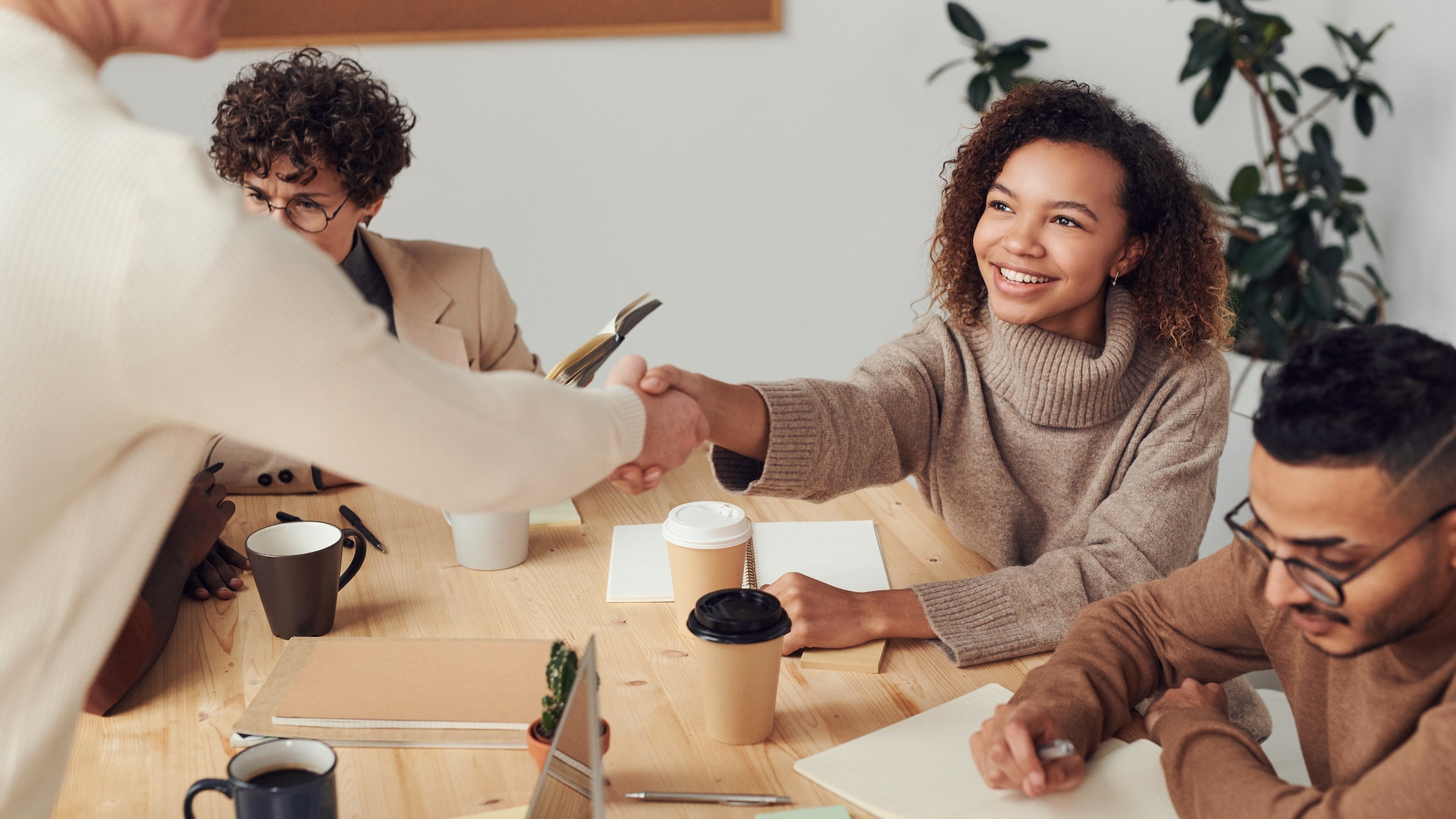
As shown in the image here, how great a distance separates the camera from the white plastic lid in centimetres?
110

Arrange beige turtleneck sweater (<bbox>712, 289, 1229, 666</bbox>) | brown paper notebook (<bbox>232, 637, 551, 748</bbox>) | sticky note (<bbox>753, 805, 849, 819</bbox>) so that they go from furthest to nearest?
1. beige turtleneck sweater (<bbox>712, 289, 1229, 666</bbox>)
2. brown paper notebook (<bbox>232, 637, 551, 748</bbox>)
3. sticky note (<bbox>753, 805, 849, 819</bbox>)

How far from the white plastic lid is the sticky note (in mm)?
305

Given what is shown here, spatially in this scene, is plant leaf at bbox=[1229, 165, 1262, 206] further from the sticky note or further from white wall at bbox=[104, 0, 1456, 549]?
the sticky note

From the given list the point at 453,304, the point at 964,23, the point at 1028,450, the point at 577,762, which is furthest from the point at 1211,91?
the point at 577,762

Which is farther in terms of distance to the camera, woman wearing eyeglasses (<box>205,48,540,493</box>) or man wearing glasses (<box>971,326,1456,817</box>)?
woman wearing eyeglasses (<box>205,48,540,493</box>)

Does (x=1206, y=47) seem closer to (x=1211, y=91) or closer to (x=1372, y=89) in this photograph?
(x=1211, y=91)

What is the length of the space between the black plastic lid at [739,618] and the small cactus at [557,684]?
0.39ft

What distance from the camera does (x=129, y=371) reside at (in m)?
0.63

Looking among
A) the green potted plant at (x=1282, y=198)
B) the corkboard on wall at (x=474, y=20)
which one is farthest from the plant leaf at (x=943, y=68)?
the green potted plant at (x=1282, y=198)

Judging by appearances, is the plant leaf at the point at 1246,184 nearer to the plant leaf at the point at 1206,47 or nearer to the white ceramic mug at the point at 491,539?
the plant leaf at the point at 1206,47

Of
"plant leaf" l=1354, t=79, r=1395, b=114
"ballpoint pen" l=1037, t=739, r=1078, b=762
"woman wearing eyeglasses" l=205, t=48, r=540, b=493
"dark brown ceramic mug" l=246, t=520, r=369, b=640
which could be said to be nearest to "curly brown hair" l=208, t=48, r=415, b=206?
"woman wearing eyeglasses" l=205, t=48, r=540, b=493

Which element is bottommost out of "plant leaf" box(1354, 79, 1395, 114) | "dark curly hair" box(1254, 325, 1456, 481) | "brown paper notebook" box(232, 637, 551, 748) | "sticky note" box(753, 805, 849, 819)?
"brown paper notebook" box(232, 637, 551, 748)

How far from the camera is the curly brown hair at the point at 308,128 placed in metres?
1.80

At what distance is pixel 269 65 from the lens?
1928mm
